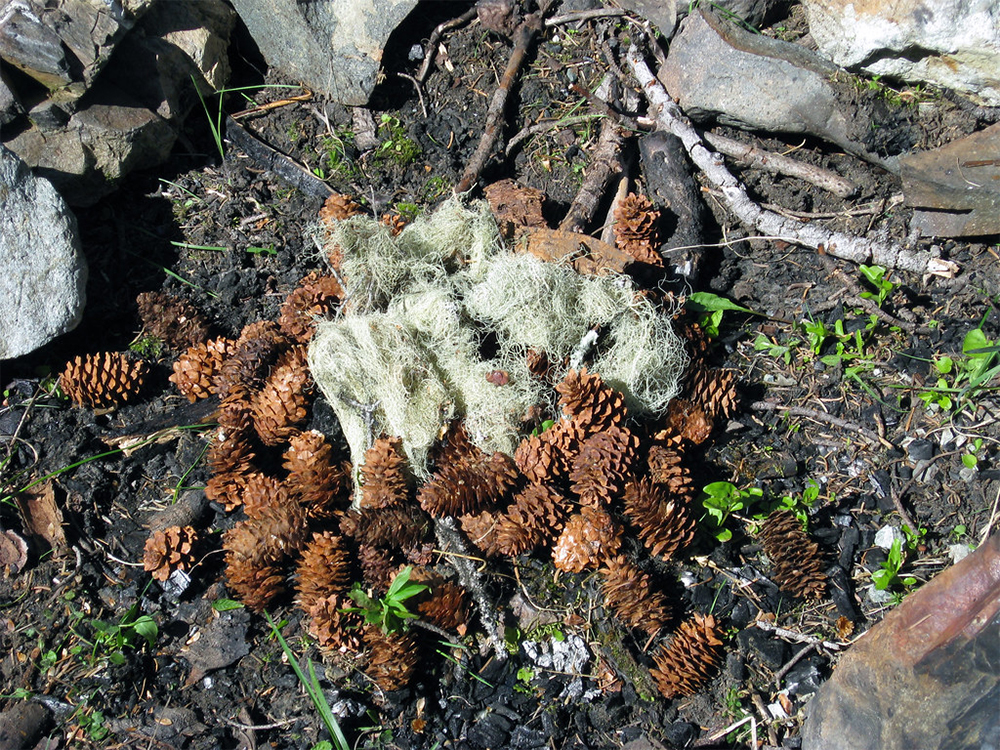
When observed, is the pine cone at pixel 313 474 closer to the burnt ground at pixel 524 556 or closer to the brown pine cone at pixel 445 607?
the burnt ground at pixel 524 556

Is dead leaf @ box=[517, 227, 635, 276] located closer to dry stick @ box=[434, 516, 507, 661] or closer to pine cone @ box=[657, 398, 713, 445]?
pine cone @ box=[657, 398, 713, 445]

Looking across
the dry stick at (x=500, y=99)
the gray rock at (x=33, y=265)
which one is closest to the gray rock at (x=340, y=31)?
the dry stick at (x=500, y=99)

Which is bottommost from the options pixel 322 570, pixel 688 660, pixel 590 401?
A: pixel 688 660

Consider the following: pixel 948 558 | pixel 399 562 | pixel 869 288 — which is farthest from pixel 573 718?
pixel 869 288

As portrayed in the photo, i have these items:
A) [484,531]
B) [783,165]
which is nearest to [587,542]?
[484,531]

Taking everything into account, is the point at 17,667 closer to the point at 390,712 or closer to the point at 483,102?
the point at 390,712

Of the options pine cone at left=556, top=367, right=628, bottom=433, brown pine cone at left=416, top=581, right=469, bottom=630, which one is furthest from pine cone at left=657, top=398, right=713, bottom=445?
brown pine cone at left=416, top=581, right=469, bottom=630

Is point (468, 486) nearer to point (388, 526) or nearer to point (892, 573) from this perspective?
point (388, 526)
